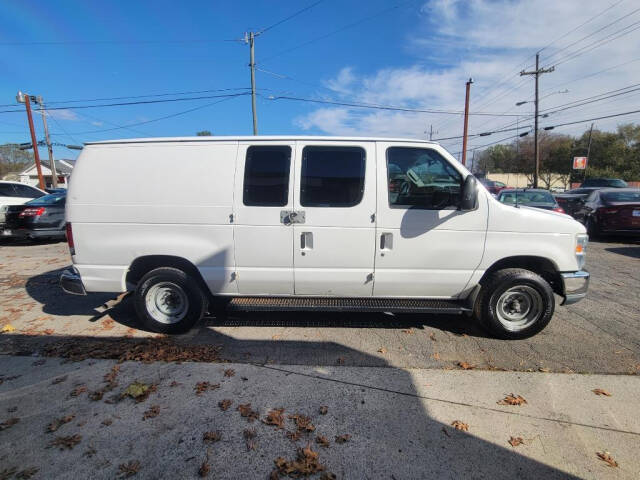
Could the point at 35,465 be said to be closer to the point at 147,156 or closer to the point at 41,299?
the point at 147,156

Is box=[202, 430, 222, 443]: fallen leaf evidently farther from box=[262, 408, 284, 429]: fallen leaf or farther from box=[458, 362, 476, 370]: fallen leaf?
box=[458, 362, 476, 370]: fallen leaf

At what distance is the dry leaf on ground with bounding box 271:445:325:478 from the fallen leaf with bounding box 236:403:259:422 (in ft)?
1.46

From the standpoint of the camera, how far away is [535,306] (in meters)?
3.73

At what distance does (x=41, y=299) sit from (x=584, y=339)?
751 cm

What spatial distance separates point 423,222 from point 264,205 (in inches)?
68.2

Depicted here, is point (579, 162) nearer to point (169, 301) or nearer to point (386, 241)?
point (386, 241)

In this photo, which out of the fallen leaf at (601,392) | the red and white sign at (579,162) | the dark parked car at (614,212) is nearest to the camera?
the fallen leaf at (601,392)

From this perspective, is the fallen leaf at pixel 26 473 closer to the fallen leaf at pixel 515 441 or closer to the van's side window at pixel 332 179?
the van's side window at pixel 332 179

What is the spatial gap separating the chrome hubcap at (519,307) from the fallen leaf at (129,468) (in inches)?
143

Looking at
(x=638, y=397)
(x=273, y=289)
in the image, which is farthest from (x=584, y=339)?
(x=273, y=289)

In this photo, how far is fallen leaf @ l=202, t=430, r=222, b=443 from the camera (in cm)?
229

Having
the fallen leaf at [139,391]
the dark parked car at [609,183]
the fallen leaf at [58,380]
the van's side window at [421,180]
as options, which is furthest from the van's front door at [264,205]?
the dark parked car at [609,183]

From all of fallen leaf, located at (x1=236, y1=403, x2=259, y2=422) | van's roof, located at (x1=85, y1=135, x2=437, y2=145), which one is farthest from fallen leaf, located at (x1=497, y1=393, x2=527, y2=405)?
van's roof, located at (x1=85, y1=135, x2=437, y2=145)

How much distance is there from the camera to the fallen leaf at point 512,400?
107 inches
